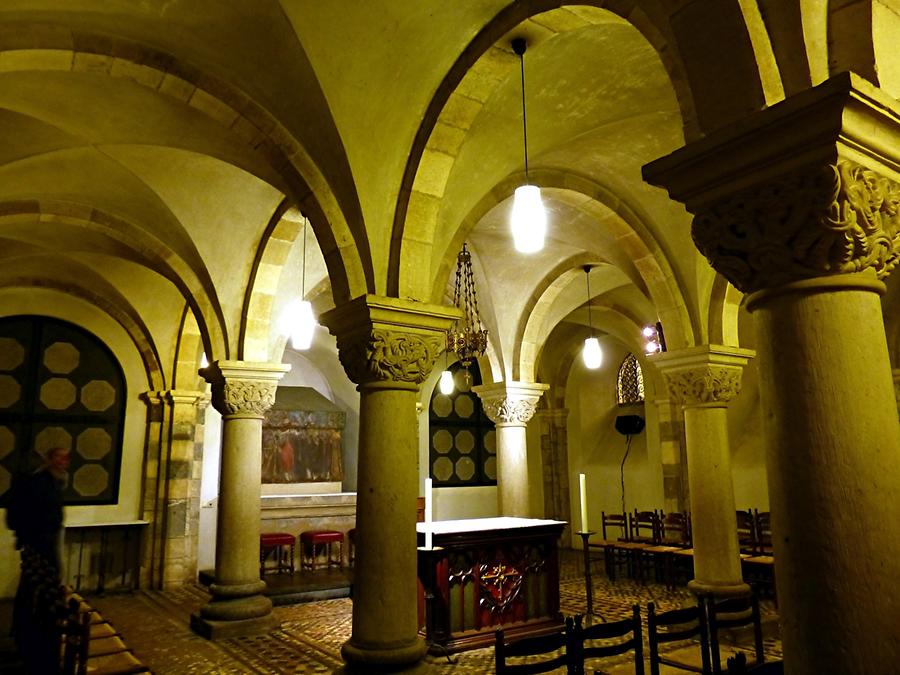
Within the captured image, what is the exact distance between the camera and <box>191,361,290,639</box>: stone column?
641 centimetres

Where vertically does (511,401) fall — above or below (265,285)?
below

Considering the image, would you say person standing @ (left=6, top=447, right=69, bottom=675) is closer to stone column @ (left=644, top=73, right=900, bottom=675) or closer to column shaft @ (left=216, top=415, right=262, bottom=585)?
column shaft @ (left=216, top=415, right=262, bottom=585)

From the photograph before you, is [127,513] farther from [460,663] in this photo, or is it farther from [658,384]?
[658,384]

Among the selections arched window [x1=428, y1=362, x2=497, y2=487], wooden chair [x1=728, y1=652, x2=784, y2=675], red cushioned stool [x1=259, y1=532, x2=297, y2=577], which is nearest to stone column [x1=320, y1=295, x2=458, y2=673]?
wooden chair [x1=728, y1=652, x2=784, y2=675]

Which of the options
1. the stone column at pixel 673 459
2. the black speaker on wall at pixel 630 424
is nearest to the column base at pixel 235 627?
the stone column at pixel 673 459

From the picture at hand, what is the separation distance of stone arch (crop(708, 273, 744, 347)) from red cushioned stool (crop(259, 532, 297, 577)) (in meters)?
6.53

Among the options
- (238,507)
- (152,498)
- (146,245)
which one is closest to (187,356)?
(152,498)

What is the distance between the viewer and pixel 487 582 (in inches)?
231

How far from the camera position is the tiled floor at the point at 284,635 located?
17.6 feet

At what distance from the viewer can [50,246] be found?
27.3 ft

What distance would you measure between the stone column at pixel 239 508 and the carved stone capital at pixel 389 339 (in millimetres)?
2617

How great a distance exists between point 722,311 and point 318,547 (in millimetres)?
7430

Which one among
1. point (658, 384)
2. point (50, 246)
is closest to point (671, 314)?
point (658, 384)

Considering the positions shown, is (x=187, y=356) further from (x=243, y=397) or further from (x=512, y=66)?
(x=512, y=66)
